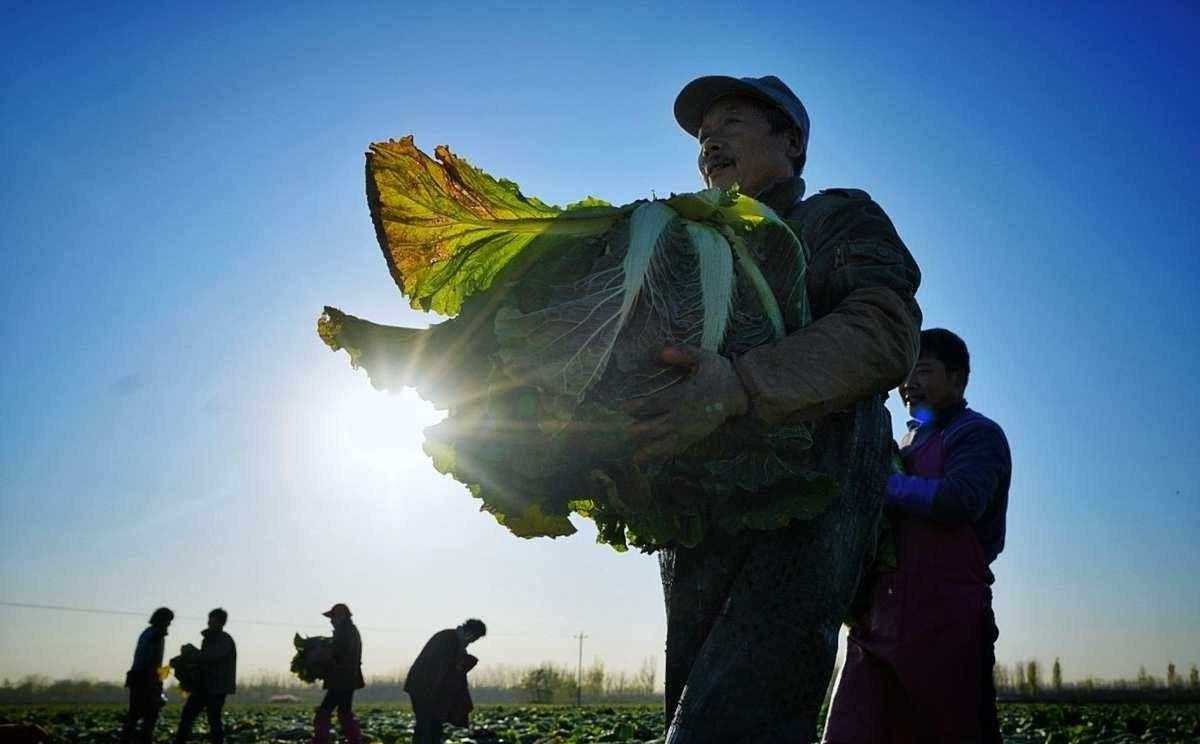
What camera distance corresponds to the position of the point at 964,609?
3.12 m

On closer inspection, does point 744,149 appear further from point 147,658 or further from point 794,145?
point 147,658

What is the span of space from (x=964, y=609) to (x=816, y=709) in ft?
5.01

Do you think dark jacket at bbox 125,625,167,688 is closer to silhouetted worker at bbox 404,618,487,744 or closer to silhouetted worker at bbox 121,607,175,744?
silhouetted worker at bbox 121,607,175,744

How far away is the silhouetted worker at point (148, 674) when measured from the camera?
1258 cm

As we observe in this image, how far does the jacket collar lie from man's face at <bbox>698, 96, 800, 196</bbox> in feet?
0.15

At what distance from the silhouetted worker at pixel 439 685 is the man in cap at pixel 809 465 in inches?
418

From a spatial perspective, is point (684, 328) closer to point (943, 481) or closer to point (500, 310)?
point (500, 310)

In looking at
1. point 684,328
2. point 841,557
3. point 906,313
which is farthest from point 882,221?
point 841,557

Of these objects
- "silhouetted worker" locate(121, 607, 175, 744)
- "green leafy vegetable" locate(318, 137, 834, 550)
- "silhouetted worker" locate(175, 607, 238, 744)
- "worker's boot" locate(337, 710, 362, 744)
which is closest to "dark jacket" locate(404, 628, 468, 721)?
"worker's boot" locate(337, 710, 362, 744)

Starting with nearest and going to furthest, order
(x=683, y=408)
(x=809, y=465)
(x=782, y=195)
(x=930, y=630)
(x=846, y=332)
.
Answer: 1. (x=683, y=408)
2. (x=846, y=332)
3. (x=809, y=465)
4. (x=782, y=195)
5. (x=930, y=630)

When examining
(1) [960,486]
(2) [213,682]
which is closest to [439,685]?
(2) [213,682]

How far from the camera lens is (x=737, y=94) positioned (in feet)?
8.67

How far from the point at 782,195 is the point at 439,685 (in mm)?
11126

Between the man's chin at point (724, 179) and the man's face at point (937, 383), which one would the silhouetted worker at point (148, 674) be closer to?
the man's face at point (937, 383)
